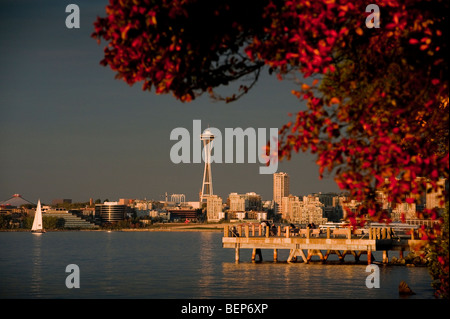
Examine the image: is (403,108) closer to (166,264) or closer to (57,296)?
(57,296)

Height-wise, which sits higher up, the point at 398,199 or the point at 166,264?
the point at 398,199

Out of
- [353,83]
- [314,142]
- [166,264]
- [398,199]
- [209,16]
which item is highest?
[209,16]

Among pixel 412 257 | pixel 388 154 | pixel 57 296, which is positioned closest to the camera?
pixel 388 154

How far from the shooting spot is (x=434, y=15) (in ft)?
37.3

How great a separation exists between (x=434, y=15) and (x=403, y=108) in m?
1.47

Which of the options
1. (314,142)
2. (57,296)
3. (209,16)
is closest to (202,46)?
(209,16)

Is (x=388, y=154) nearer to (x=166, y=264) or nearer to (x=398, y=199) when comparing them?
(x=398, y=199)
